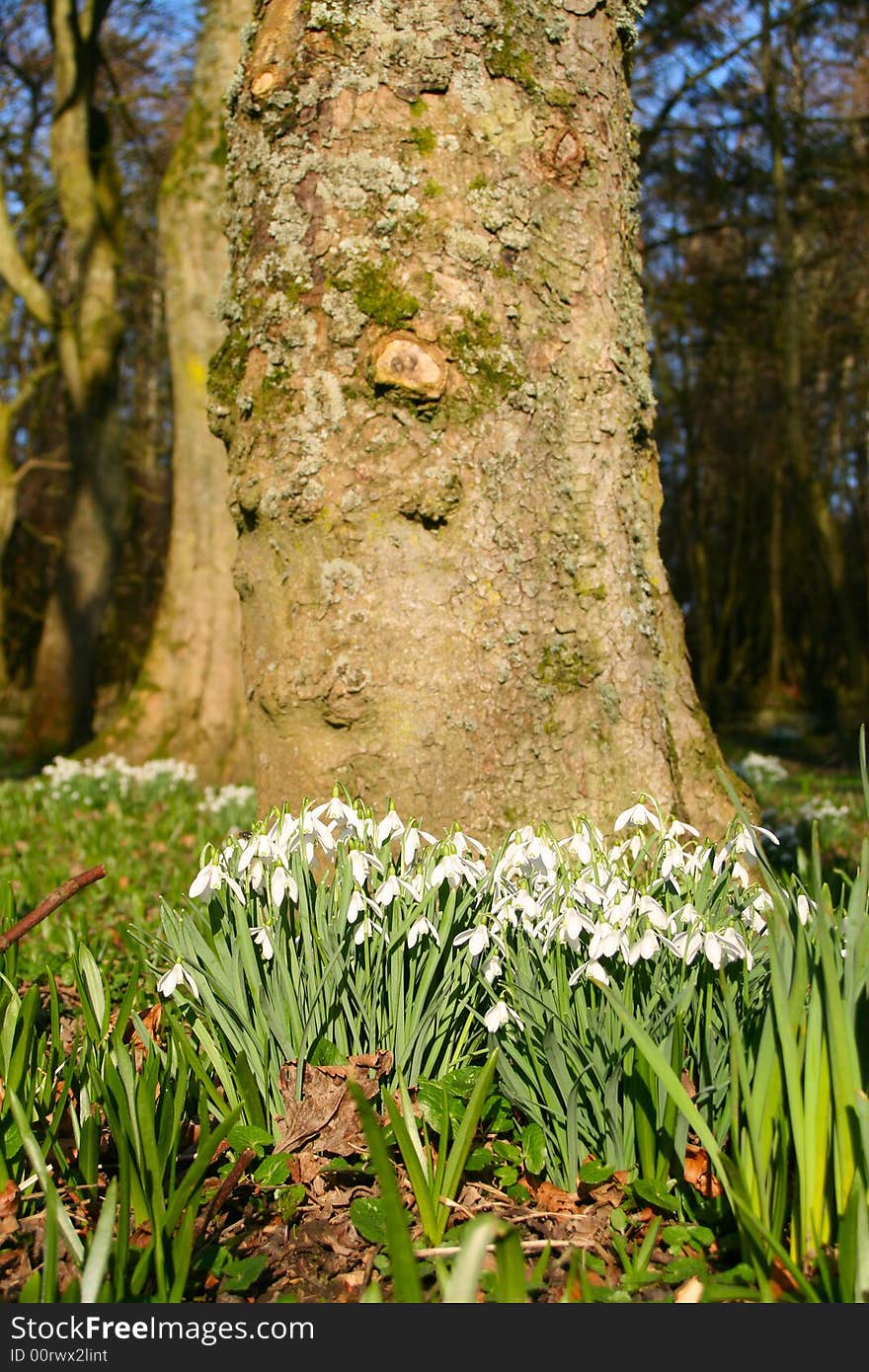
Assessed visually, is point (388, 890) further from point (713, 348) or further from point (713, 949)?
point (713, 348)

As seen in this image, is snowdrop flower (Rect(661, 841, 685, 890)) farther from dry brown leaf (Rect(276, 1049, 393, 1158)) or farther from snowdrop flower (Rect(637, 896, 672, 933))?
dry brown leaf (Rect(276, 1049, 393, 1158))

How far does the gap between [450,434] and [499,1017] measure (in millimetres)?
1347

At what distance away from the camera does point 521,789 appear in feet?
8.10

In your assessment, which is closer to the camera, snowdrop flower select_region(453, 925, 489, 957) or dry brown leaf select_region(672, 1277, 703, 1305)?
→ dry brown leaf select_region(672, 1277, 703, 1305)

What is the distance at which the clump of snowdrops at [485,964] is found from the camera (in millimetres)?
1687

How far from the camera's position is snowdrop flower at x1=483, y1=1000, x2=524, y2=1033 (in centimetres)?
174

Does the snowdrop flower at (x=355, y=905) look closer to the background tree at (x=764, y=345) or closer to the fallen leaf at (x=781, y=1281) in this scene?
the fallen leaf at (x=781, y=1281)

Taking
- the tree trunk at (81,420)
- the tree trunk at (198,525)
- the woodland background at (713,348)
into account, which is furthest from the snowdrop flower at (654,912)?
the tree trunk at (81,420)

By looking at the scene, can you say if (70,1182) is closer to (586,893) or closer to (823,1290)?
(586,893)

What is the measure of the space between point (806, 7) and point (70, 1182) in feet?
42.3

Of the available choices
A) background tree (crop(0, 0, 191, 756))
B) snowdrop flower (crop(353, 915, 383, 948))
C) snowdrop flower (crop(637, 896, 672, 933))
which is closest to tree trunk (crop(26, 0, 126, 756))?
background tree (crop(0, 0, 191, 756))

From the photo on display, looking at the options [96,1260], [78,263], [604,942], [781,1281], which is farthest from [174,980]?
[78,263]

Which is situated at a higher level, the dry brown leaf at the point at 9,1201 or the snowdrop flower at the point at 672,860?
the snowdrop flower at the point at 672,860

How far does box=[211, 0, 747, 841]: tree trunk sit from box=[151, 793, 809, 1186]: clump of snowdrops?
0.41 meters
